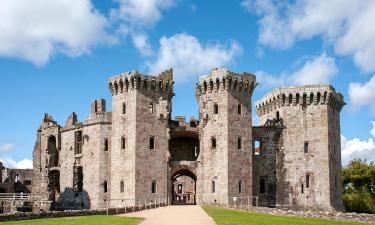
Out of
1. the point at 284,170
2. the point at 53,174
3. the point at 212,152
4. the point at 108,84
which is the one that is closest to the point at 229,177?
the point at 212,152

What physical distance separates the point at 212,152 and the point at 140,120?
7.22m

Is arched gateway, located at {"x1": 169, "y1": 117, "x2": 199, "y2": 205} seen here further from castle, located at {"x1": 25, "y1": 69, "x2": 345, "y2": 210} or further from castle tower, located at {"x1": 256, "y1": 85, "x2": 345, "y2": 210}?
castle tower, located at {"x1": 256, "y1": 85, "x2": 345, "y2": 210}

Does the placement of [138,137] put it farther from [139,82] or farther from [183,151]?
[183,151]

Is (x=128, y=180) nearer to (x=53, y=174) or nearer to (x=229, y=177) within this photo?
(x=229, y=177)

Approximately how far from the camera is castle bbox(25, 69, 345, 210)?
1900 inches

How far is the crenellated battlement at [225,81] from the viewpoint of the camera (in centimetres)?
4909

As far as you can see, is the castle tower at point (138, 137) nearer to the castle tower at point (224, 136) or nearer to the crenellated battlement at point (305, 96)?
the castle tower at point (224, 136)

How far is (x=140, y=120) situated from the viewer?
48.9 metres

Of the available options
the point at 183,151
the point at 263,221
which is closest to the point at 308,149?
the point at 183,151

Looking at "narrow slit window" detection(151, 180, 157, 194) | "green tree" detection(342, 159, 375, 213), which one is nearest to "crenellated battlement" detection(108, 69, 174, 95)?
"narrow slit window" detection(151, 180, 157, 194)

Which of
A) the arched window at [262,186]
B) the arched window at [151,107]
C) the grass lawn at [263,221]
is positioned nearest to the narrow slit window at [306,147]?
the arched window at [262,186]

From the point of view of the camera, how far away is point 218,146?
4850 centimetres

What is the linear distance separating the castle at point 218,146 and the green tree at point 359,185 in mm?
15959

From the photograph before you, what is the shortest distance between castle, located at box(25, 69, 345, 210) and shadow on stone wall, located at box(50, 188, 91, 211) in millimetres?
110
